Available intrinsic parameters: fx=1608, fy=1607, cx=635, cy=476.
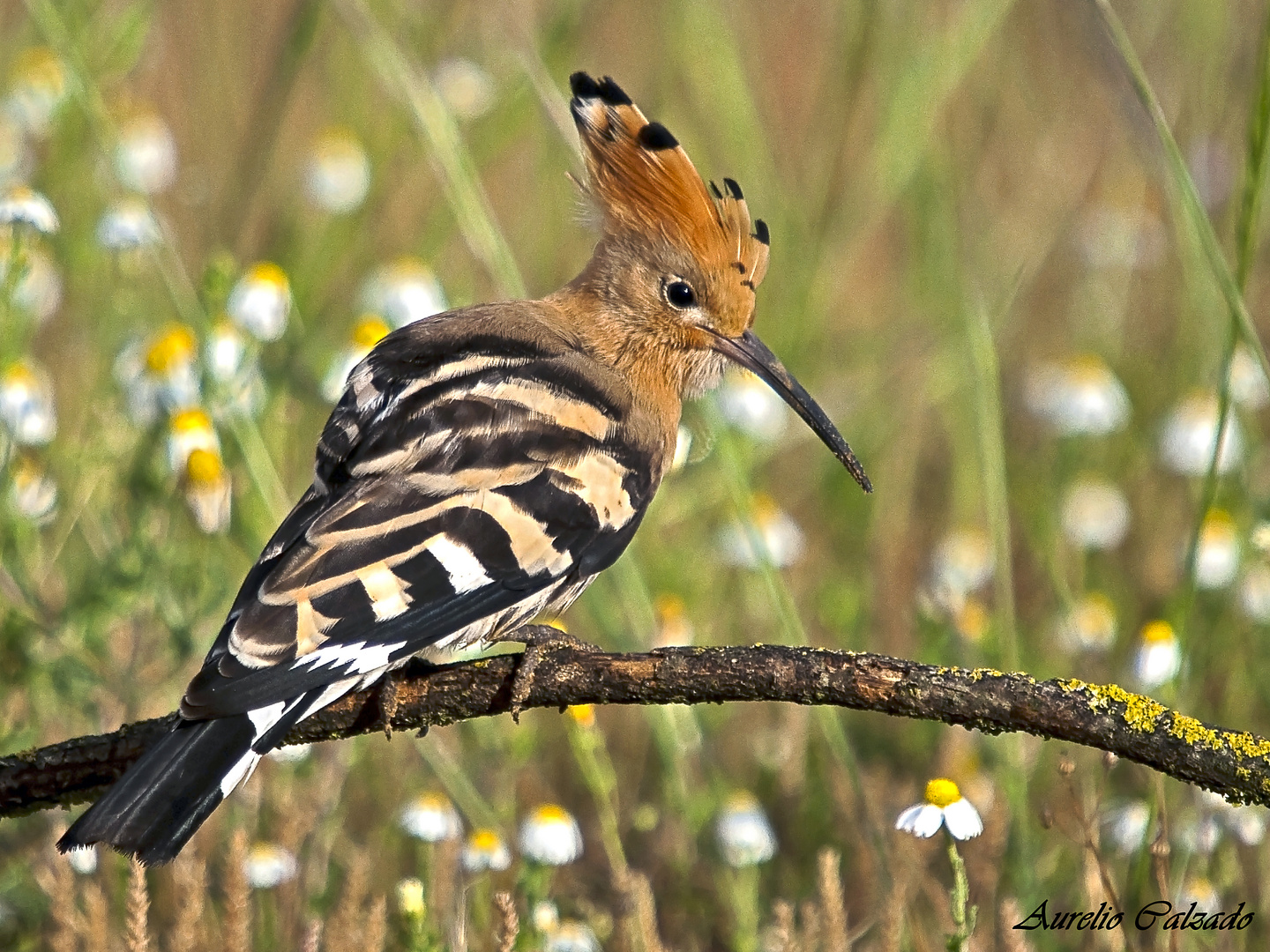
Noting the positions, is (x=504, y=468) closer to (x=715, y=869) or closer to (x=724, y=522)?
(x=715, y=869)

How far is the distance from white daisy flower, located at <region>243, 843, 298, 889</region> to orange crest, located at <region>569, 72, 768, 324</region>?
3.29 feet

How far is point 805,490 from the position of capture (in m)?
3.83

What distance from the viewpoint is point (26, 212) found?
2.22 m

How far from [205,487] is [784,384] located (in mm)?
827

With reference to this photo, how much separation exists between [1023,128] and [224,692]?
3.49 meters

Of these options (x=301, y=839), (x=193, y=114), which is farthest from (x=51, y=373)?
(x=301, y=839)

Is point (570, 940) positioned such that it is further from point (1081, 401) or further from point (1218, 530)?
point (1081, 401)

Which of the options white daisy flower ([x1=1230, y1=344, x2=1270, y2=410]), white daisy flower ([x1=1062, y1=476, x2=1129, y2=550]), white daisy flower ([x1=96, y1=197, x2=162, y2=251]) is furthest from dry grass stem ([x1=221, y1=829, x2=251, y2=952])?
white daisy flower ([x1=1230, y1=344, x2=1270, y2=410])

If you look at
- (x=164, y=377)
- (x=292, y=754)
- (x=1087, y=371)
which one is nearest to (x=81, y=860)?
(x=292, y=754)

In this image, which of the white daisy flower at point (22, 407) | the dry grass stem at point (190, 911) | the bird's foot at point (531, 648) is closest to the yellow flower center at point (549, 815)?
the bird's foot at point (531, 648)

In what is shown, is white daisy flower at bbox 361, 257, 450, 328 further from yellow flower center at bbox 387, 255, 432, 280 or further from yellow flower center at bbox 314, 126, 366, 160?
yellow flower center at bbox 314, 126, 366, 160

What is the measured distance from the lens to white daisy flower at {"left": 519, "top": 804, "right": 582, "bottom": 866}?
193 centimetres

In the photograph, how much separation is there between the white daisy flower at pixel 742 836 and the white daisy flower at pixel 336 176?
1.65 meters

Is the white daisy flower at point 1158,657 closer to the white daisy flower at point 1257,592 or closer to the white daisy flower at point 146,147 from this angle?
the white daisy flower at point 1257,592
